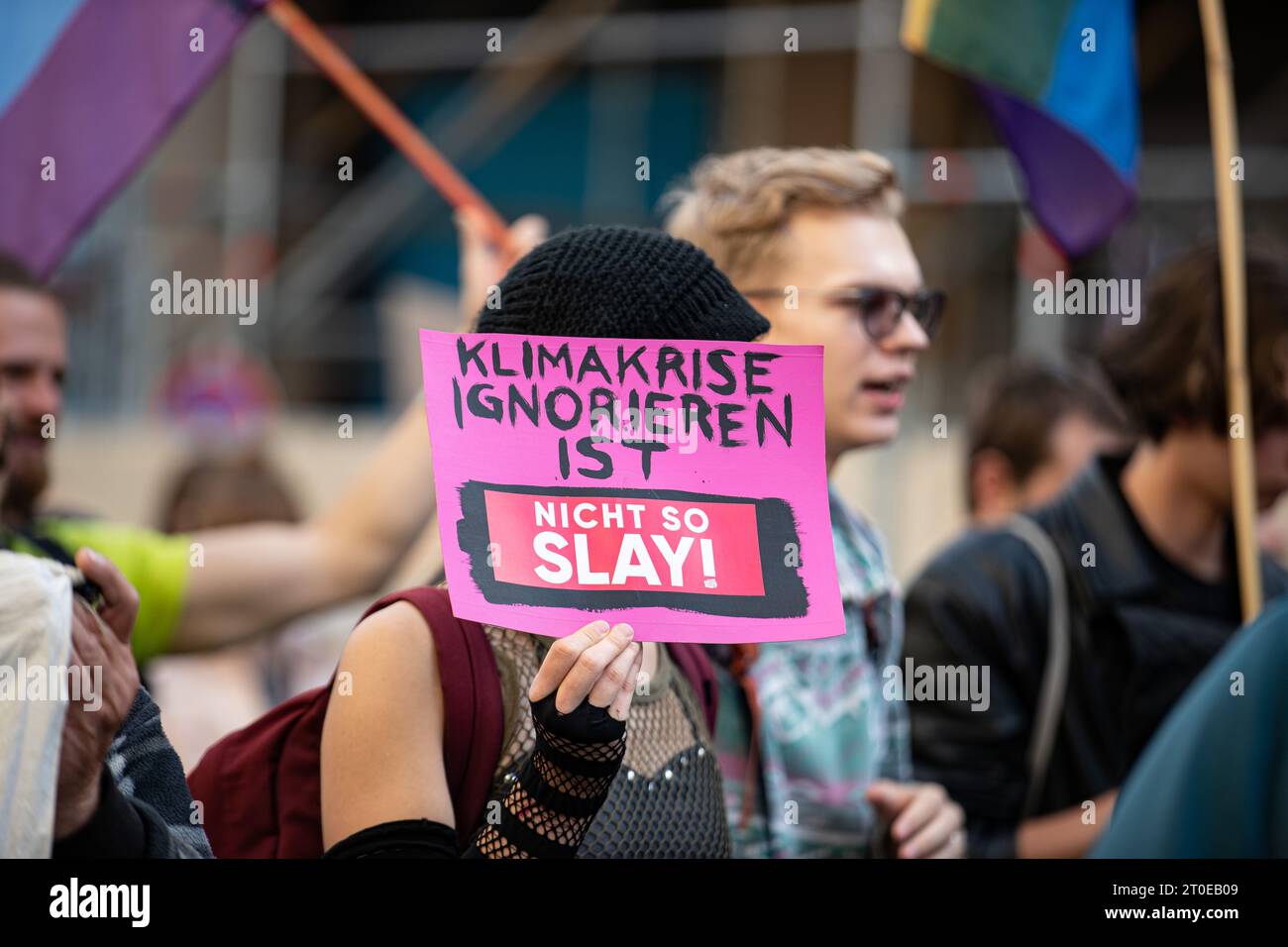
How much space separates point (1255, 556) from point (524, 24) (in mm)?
6586

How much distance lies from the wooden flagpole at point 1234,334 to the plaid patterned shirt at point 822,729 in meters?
0.61

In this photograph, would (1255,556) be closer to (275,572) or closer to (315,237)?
(275,572)

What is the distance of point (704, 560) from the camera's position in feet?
4.69

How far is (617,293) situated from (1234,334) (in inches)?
56.0

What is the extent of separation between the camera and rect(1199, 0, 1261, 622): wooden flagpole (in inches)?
98.7

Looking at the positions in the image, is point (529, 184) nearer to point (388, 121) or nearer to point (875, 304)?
point (388, 121)

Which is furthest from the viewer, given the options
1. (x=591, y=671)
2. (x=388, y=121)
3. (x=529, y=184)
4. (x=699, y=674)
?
(x=529, y=184)

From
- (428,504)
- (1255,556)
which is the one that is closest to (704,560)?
(428,504)

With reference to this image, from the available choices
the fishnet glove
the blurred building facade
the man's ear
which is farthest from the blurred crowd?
the blurred building facade

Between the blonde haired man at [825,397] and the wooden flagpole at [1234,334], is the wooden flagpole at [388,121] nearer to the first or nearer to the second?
the blonde haired man at [825,397]

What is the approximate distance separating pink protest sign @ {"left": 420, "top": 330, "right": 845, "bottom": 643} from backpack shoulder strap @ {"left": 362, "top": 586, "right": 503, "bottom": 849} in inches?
4.1

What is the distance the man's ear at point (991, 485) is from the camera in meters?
3.88

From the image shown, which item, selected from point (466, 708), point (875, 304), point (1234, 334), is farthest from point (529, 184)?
point (466, 708)

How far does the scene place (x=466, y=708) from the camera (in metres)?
1.45
